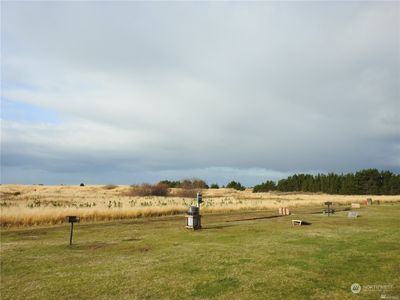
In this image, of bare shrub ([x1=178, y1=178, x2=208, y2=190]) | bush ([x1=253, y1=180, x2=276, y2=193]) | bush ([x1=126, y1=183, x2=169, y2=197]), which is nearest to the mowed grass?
bush ([x1=126, y1=183, x2=169, y2=197])

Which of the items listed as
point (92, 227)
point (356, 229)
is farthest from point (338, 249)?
point (92, 227)

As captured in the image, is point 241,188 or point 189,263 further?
point 241,188

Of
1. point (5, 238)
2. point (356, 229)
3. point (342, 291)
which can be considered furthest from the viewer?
point (356, 229)

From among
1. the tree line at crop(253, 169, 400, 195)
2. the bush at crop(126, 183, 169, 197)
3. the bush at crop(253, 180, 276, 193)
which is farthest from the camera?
the bush at crop(253, 180, 276, 193)

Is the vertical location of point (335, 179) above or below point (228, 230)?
above

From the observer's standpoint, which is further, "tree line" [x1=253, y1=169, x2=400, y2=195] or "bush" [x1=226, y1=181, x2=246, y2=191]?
"bush" [x1=226, y1=181, x2=246, y2=191]

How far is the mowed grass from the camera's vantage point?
9.90 m

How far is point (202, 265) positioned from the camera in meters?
12.8

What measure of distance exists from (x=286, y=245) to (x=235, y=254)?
3.21m

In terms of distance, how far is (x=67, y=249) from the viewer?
16703mm

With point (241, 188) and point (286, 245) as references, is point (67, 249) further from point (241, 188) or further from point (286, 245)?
point (241, 188)

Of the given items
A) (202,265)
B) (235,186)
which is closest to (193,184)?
(235,186)

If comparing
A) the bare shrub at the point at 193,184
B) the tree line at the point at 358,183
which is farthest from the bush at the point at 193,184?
the tree line at the point at 358,183

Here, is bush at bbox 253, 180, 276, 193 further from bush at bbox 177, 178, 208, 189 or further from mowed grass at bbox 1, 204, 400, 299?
mowed grass at bbox 1, 204, 400, 299
